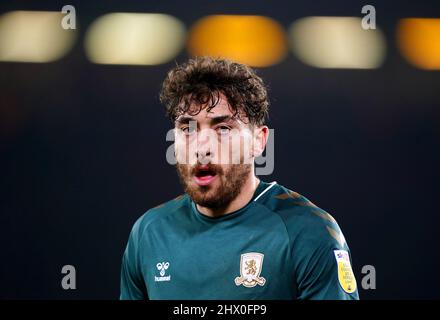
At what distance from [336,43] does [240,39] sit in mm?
478

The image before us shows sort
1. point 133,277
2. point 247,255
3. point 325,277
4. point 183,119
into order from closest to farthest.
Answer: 1. point 325,277
2. point 247,255
3. point 183,119
4. point 133,277

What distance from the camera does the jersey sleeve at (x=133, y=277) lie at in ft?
7.39

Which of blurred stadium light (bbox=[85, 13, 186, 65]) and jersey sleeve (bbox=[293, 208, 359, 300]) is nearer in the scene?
jersey sleeve (bbox=[293, 208, 359, 300])

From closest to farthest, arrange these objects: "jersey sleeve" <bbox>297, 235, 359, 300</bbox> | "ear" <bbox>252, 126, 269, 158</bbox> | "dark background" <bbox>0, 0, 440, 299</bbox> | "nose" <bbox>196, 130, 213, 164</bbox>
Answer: "jersey sleeve" <bbox>297, 235, 359, 300</bbox>, "nose" <bbox>196, 130, 213, 164</bbox>, "ear" <bbox>252, 126, 269, 158</bbox>, "dark background" <bbox>0, 0, 440, 299</bbox>

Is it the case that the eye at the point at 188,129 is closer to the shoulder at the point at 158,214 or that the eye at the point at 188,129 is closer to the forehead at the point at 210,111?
the forehead at the point at 210,111

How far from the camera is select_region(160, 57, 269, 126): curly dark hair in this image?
2.16 m

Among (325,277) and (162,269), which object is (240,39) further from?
(325,277)

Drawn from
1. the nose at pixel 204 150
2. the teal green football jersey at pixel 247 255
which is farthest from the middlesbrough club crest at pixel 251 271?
the nose at pixel 204 150

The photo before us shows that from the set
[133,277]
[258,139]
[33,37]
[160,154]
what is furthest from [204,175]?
[33,37]

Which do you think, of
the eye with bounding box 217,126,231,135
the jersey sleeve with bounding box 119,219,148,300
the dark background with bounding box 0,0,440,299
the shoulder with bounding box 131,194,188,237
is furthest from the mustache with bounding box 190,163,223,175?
the dark background with bounding box 0,0,440,299

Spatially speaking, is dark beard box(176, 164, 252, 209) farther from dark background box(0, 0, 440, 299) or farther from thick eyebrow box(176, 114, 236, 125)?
dark background box(0, 0, 440, 299)

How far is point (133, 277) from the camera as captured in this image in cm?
227

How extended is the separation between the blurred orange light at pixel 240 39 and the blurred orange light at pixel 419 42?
595 mm

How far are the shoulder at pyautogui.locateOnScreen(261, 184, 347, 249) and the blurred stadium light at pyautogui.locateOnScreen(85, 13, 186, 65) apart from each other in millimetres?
1330
